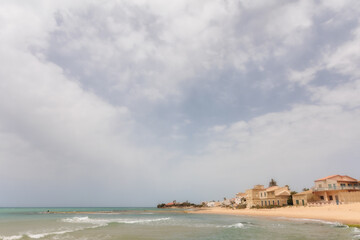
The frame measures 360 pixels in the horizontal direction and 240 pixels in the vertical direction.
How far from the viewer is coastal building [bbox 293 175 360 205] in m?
49.8

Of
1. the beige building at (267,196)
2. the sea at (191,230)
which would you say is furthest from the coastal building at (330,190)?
the sea at (191,230)

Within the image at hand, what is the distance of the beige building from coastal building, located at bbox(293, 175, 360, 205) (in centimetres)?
417

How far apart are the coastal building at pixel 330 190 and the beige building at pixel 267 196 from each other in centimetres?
417

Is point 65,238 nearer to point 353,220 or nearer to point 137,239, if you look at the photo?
point 137,239

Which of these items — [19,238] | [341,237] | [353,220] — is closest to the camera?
[341,237]

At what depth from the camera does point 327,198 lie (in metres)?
51.5

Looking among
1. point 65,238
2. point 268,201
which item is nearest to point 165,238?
point 65,238

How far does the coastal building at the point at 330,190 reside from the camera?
4981 cm

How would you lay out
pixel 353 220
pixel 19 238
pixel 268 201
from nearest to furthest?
pixel 19 238 < pixel 353 220 < pixel 268 201

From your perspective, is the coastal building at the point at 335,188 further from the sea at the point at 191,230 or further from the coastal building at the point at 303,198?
the sea at the point at 191,230

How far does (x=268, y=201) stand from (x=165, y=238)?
49.1 metres

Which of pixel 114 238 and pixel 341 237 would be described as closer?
pixel 341 237

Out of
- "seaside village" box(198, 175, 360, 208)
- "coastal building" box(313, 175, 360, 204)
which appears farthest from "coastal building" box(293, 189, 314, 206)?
"coastal building" box(313, 175, 360, 204)

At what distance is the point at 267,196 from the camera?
208ft
